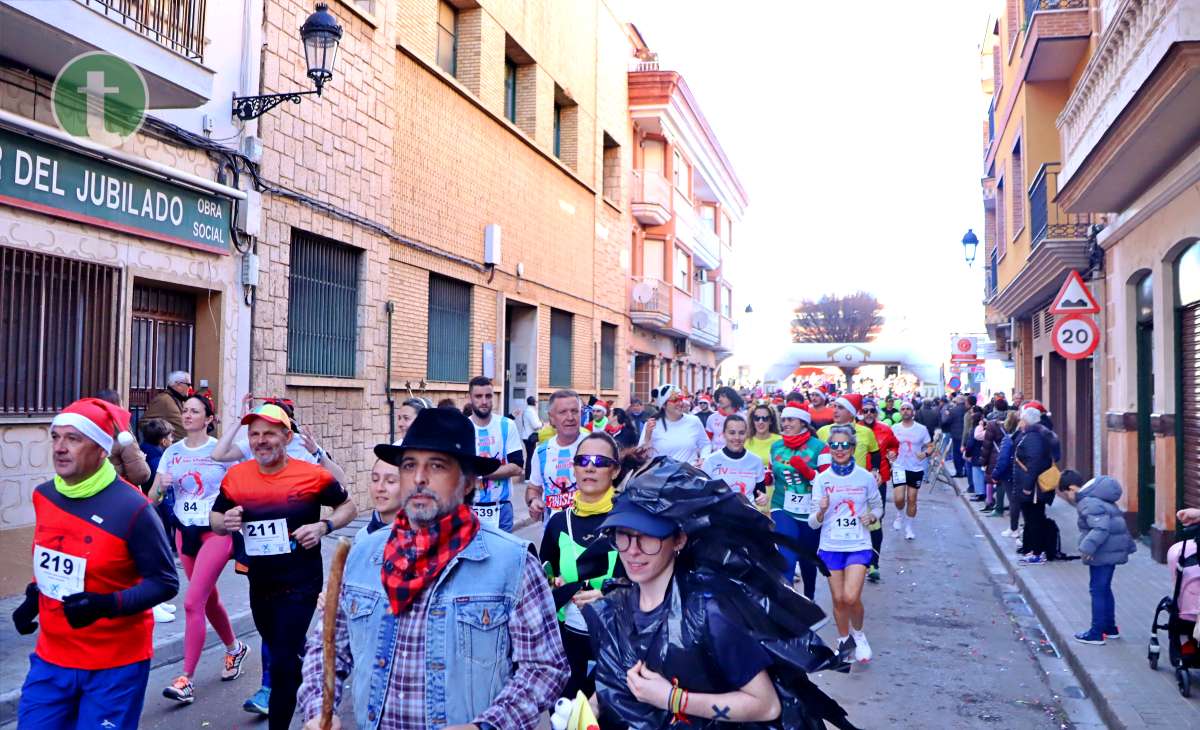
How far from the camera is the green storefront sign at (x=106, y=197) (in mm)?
8570

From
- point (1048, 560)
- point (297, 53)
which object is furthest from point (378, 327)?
point (1048, 560)

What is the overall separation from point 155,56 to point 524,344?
42.4 ft

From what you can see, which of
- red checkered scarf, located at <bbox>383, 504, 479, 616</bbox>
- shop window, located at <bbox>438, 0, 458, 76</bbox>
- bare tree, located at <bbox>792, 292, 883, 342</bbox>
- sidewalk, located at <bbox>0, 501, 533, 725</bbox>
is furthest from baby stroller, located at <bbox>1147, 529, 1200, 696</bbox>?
bare tree, located at <bbox>792, 292, 883, 342</bbox>

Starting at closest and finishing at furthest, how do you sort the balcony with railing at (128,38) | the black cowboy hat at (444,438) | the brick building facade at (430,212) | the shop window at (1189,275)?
1. the black cowboy hat at (444,438)
2. the balcony with railing at (128,38)
3. the shop window at (1189,275)
4. the brick building facade at (430,212)

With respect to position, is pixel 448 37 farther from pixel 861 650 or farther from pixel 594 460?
pixel 594 460

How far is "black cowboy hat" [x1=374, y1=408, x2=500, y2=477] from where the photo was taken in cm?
287

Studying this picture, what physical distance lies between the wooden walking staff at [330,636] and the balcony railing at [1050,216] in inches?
553

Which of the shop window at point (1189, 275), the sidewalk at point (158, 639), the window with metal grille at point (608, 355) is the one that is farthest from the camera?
the window with metal grille at point (608, 355)

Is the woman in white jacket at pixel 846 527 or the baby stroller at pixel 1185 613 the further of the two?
the woman in white jacket at pixel 846 527

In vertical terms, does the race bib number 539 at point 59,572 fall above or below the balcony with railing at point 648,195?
below

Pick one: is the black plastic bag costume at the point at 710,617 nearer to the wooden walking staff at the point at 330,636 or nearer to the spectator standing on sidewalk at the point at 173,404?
the wooden walking staff at the point at 330,636

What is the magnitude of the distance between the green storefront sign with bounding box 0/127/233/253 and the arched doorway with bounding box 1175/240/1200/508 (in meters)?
10.6

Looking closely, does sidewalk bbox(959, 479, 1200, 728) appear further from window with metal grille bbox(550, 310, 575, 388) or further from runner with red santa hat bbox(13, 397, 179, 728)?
window with metal grille bbox(550, 310, 575, 388)

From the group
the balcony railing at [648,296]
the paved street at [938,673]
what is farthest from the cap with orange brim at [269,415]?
the balcony railing at [648,296]
